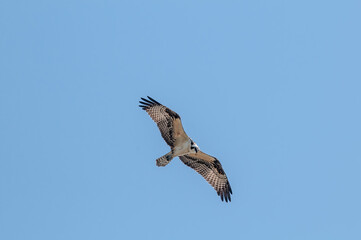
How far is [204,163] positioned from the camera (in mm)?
21016

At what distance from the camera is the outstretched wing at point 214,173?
68.8 feet

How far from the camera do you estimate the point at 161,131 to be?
1988 centimetres

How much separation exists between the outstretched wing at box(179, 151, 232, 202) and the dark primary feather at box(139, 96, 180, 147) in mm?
1442

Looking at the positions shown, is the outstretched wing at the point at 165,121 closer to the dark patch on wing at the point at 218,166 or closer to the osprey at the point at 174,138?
the osprey at the point at 174,138

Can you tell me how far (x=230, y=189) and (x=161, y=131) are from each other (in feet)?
11.4

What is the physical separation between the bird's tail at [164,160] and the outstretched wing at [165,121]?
0.41 metres

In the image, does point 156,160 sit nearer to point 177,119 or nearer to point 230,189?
point 177,119

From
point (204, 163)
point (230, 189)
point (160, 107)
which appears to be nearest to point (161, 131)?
point (160, 107)

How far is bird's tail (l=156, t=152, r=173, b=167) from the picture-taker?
19328 millimetres

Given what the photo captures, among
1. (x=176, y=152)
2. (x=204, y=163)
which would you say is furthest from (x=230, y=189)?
(x=176, y=152)

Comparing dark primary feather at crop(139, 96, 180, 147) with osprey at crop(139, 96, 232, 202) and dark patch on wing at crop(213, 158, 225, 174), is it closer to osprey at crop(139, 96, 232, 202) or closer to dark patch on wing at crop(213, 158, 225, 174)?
osprey at crop(139, 96, 232, 202)

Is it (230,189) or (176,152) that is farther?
(230,189)

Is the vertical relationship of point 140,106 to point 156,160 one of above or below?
above

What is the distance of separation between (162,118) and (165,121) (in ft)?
0.49
